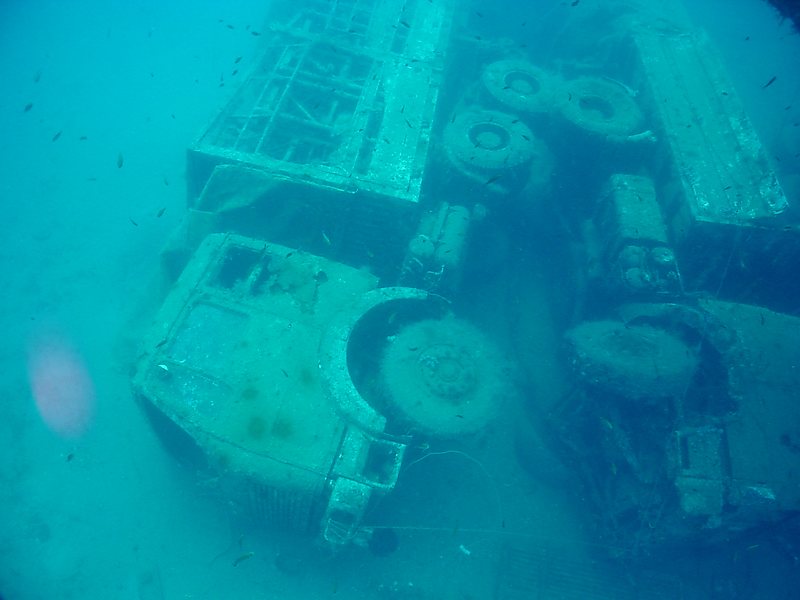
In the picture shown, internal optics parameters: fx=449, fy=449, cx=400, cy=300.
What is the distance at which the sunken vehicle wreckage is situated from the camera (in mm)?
4969

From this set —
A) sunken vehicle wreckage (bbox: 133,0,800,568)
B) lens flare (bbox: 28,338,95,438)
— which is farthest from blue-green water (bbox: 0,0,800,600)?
sunken vehicle wreckage (bbox: 133,0,800,568)

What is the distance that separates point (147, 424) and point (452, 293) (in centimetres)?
Answer: 453

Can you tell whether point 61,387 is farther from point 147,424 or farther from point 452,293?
point 452,293

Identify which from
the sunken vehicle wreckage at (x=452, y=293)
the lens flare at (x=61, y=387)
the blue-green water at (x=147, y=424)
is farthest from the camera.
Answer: the lens flare at (x=61, y=387)

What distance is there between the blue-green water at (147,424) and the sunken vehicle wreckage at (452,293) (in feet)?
2.10

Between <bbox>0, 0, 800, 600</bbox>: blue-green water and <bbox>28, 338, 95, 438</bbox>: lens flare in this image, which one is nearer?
<bbox>0, 0, 800, 600</bbox>: blue-green water

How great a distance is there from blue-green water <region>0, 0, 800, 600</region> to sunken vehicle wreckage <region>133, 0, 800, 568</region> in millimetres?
641

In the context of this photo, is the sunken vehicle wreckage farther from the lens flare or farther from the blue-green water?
the lens flare

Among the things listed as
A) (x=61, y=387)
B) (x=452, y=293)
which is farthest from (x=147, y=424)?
(x=452, y=293)

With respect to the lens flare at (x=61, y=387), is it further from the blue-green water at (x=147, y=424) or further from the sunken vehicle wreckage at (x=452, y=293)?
Answer: the sunken vehicle wreckage at (x=452, y=293)

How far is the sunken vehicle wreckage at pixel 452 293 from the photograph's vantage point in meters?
4.97

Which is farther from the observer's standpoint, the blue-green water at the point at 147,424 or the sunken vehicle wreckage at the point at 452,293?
the blue-green water at the point at 147,424

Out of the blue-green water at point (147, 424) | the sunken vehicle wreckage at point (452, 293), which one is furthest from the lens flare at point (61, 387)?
the sunken vehicle wreckage at point (452, 293)

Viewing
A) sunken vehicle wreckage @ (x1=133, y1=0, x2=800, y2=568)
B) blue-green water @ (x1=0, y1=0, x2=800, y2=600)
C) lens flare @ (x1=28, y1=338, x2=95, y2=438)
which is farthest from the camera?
lens flare @ (x1=28, y1=338, x2=95, y2=438)
